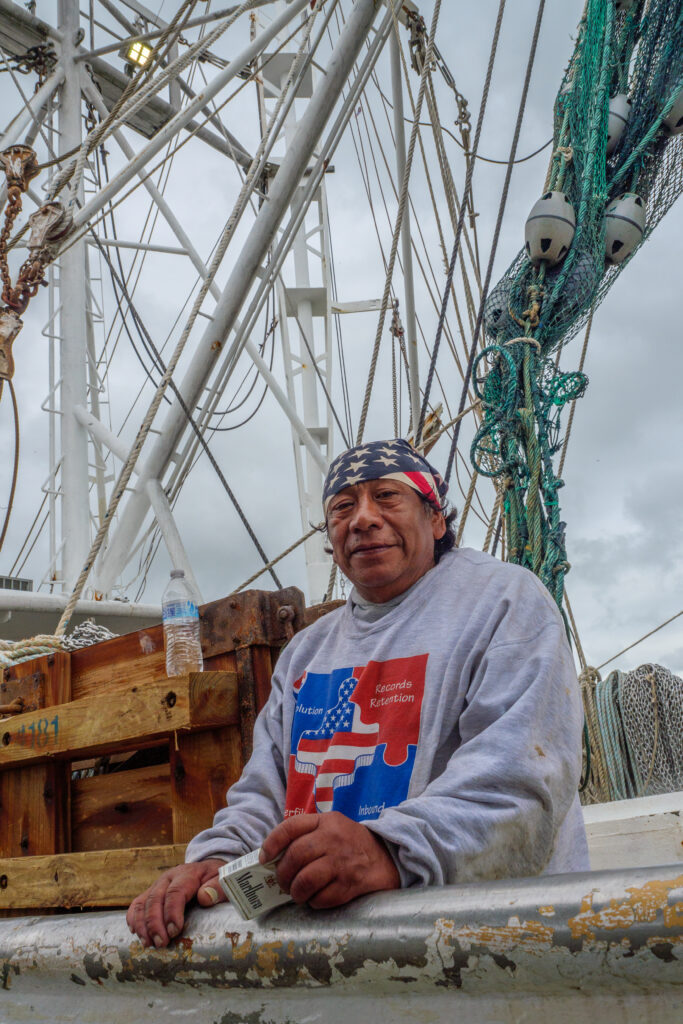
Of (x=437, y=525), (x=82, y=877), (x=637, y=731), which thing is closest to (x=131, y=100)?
(x=437, y=525)

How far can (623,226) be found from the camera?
3973 mm

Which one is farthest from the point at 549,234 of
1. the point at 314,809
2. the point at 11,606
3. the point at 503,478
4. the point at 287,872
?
the point at 11,606

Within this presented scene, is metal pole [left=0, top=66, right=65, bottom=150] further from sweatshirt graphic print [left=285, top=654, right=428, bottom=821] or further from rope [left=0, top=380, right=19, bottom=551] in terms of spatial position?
sweatshirt graphic print [left=285, top=654, right=428, bottom=821]

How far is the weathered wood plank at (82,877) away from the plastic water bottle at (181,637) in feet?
1.29

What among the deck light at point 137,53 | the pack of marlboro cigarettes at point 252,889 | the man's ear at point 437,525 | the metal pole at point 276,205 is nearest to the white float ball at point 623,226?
the metal pole at point 276,205

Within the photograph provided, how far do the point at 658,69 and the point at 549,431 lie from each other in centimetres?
201

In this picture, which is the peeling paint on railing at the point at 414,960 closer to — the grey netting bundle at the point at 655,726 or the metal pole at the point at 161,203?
the grey netting bundle at the point at 655,726

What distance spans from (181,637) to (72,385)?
4.85m

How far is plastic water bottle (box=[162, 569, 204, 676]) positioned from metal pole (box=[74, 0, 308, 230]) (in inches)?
103

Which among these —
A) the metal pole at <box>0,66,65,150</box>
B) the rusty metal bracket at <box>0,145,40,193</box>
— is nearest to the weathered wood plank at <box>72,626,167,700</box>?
the rusty metal bracket at <box>0,145,40,193</box>

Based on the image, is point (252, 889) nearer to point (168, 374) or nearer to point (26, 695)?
point (26, 695)

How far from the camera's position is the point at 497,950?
0.80 metres

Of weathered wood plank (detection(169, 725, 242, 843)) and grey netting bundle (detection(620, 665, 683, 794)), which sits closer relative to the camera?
weathered wood plank (detection(169, 725, 242, 843))

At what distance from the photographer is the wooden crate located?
190 cm
